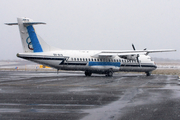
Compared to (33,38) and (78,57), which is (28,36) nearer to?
(33,38)

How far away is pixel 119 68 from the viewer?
108ft

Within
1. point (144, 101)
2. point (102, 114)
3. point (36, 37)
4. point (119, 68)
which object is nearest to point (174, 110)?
point (144, 101)

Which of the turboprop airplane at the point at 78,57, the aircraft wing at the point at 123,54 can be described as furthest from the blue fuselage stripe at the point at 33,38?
the aircraft wing at the point at 123,54

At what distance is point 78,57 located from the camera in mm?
30469

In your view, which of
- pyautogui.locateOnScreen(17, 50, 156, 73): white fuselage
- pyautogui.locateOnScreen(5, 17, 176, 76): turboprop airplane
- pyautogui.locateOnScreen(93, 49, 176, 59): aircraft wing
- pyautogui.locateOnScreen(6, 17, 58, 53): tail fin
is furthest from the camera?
pyautogui.locateOnScreen(93, 49, 176, 59): aircraft wing

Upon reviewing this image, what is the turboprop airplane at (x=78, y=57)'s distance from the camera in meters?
27.5

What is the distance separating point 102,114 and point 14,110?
136 inches

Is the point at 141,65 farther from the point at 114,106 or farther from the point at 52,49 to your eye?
the point at 114,106

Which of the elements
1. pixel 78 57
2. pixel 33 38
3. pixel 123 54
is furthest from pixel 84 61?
pixel 33 38

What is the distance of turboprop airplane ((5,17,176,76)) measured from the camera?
2755 cm

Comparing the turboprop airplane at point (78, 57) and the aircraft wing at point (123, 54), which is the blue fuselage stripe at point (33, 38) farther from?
the aircraft wing at point (123, 54)

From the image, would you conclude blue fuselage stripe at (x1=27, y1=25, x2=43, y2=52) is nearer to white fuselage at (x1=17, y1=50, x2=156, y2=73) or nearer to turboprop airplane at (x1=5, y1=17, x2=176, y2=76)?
turboprop airplane at (x1=5, y1=17, x2=176, y2=76)

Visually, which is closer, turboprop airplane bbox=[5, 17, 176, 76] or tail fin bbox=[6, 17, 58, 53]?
tail fin bbox=[6, 17, 58, 53]

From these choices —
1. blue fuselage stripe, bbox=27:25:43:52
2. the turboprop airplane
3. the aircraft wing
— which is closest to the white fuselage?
the turboprop airplane
